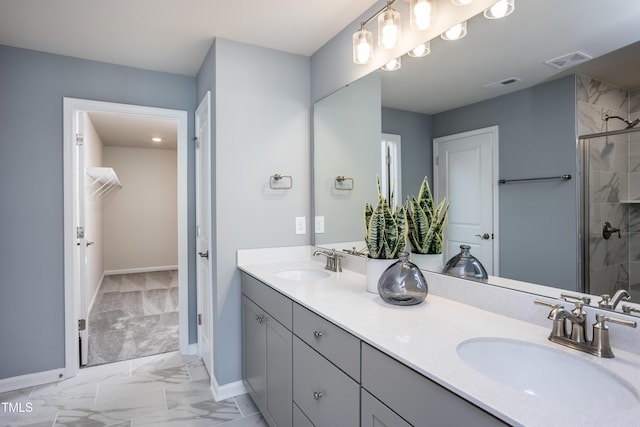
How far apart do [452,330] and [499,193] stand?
0.60m

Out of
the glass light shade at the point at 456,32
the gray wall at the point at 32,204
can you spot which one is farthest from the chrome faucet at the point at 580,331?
the gray wall at the point at 32,204

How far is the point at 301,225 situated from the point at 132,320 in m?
2.47

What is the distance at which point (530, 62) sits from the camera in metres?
1.24

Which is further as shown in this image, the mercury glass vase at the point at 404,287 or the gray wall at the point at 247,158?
the gray wall at the point at 247,158

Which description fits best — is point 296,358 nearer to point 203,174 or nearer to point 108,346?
point 203,174

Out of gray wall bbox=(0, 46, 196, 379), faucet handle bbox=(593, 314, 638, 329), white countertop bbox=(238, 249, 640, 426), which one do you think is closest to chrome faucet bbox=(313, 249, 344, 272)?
white countertop bbox=(238, 249, 640, 426)

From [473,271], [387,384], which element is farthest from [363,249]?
[387,384]

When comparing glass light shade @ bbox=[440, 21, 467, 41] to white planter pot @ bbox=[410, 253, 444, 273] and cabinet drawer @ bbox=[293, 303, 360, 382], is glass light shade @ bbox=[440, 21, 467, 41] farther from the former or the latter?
cabinet drawer @ bbox=[293, 303, 360, 382]

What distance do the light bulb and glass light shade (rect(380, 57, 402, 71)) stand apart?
0.24 m

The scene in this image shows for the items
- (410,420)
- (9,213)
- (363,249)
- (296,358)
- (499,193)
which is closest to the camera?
(410,420)

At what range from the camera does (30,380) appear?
239 centimetres

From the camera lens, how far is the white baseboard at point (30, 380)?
233 centimetres

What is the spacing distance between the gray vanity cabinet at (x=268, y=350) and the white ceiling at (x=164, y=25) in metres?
1.51

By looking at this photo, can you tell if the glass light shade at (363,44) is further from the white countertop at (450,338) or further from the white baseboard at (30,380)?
the white baseboard at (30,380)
